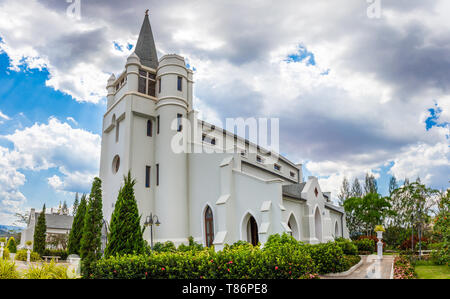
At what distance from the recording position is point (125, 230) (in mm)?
14273

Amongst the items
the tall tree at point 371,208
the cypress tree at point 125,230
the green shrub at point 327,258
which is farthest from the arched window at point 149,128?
the tall tree at point 371,208

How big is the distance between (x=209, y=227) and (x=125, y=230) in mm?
9975

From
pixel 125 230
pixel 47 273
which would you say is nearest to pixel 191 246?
pixel 125 230

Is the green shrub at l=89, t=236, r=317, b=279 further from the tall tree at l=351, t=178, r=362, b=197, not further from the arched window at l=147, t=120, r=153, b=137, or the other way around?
the tall tree at l=351, t=178, r=362, b=197

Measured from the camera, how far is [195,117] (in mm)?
26625

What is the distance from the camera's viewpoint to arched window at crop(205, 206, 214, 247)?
2311cm

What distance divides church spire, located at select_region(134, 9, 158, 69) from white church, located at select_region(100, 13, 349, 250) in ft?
0.36

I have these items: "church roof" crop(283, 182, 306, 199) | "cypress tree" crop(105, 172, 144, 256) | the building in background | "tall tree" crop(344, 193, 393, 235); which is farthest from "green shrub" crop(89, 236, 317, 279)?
the building in background

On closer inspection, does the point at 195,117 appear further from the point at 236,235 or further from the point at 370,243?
the point at 370,243

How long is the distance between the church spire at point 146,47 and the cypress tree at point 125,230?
17244 millimetres

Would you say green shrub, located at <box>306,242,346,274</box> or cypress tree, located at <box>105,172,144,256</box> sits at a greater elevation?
cypress tree, located at <box>105,172,144,256</box>

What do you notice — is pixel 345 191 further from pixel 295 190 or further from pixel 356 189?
pixel 295 190
